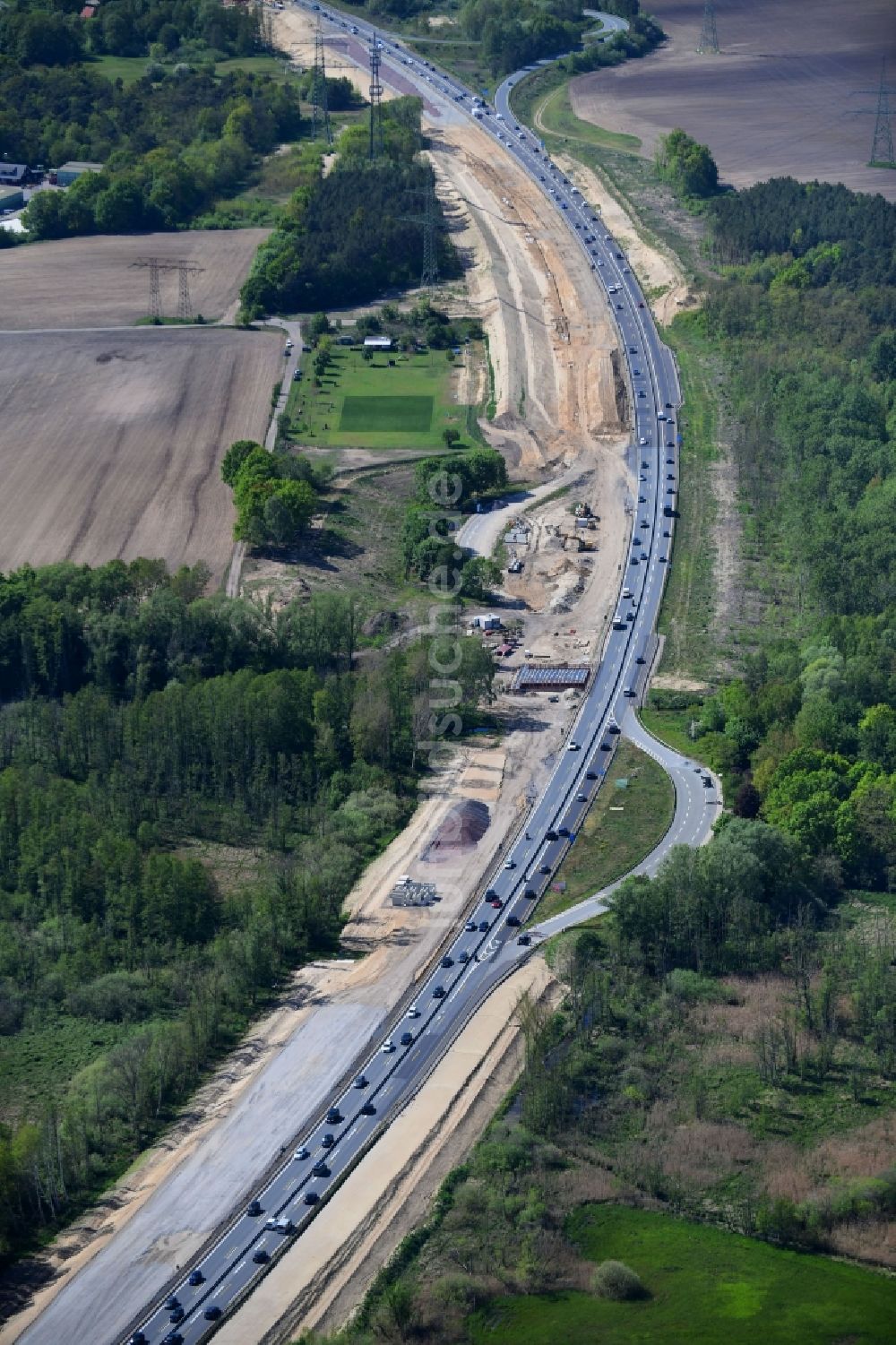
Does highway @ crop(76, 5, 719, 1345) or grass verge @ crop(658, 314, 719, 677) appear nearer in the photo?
highway @ crop(76, 5, 719, 1345)

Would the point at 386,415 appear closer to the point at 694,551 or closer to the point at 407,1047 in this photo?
the point at 694,551

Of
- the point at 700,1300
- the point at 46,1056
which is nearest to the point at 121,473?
the point at 46,1056

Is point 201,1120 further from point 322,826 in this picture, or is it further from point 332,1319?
point 322,826

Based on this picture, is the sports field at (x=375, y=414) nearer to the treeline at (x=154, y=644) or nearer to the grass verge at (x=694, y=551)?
the grass verge at (x=694, y=551)

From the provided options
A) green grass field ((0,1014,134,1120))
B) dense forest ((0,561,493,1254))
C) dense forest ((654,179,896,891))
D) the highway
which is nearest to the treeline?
dense forest ((0,561,493,1254))

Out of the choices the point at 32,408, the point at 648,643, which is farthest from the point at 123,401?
the point at 648,643

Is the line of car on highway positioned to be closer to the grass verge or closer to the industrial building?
the industrial building
